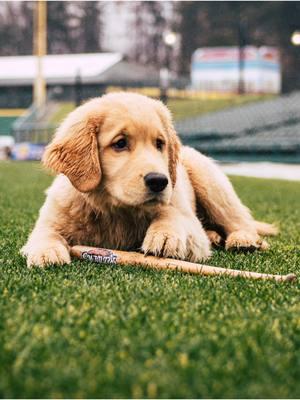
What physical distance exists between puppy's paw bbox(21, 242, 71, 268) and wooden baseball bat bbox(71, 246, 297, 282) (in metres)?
0.12

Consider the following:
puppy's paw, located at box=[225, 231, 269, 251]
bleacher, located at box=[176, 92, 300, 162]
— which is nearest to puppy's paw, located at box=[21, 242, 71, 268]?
puppy's paw, located at box=[225, 231, 269, 251]

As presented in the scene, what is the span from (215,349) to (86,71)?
44.7 meters

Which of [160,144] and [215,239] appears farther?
[215,239]

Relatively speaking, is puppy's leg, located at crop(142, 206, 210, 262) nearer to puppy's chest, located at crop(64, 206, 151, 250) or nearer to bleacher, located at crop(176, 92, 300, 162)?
puppy's chest, located at crop(64, 206, 151, 250)

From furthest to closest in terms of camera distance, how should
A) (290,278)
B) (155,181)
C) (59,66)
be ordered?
(59,66) < (155,181) < (290,278)

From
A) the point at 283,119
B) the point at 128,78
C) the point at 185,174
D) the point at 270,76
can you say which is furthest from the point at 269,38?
the point at 185,174

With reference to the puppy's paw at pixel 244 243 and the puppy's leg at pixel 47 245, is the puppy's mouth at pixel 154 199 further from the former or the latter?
the puppy's paw at pixel 244 243

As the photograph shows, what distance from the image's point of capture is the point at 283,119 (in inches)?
A: 1105

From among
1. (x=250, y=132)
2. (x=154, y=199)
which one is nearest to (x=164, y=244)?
(x=154, y=199)

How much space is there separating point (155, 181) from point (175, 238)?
39 centimetres

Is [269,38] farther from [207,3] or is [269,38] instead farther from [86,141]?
[86,141]

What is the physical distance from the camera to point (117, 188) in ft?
12.3

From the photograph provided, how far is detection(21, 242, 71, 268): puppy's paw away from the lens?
3.61m

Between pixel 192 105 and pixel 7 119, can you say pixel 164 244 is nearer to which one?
pixel 192 105
